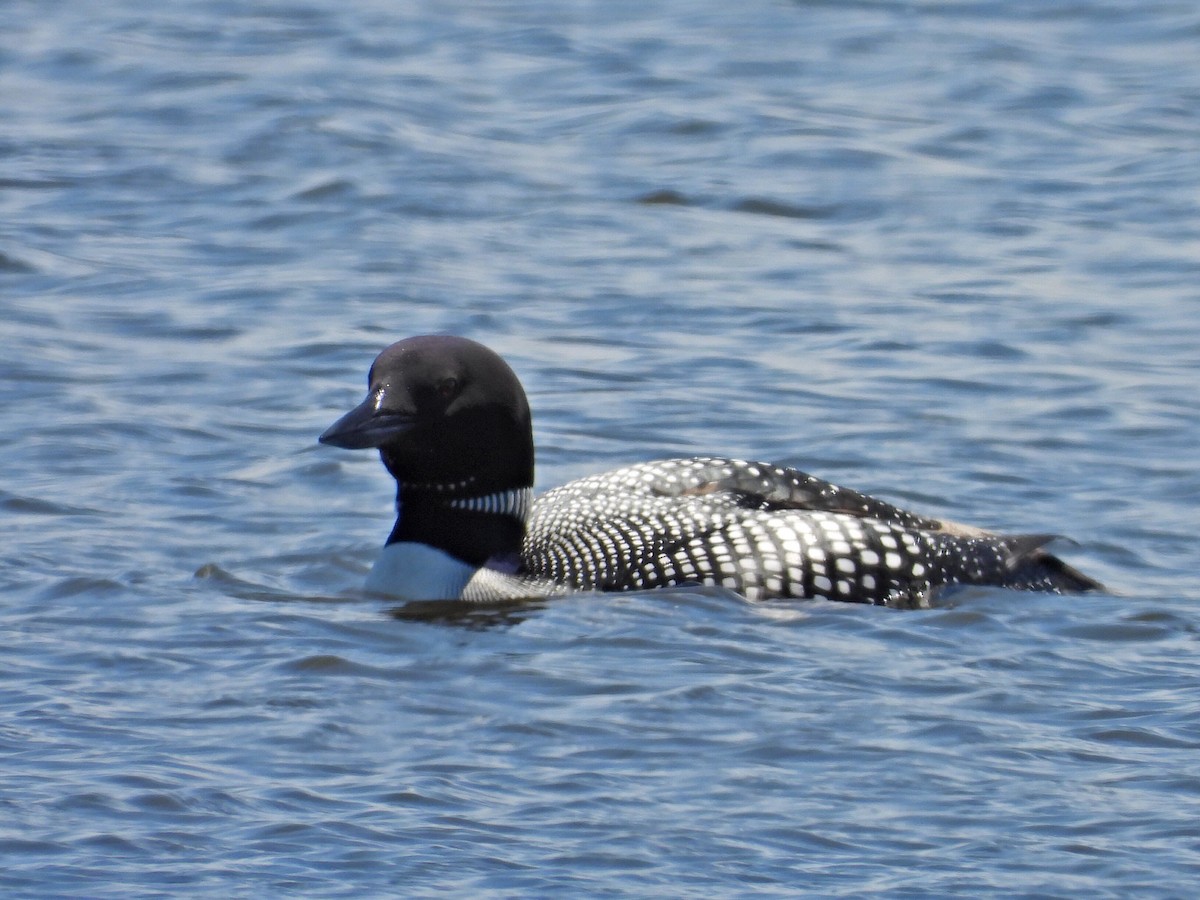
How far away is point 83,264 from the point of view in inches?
386

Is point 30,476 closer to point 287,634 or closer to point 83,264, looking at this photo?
point 287,634

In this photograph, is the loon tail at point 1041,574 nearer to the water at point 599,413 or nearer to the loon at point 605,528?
the loon at point 605,528

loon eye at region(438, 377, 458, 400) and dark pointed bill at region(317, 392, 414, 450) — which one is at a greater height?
loon eye at region(438, 377, 458, 400)

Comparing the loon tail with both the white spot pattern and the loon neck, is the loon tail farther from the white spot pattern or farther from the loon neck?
the loon neck

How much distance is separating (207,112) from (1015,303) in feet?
14.9

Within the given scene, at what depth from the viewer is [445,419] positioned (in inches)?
253

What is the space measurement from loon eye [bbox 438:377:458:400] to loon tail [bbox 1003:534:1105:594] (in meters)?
1.51

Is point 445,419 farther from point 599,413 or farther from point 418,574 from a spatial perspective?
point 599,413

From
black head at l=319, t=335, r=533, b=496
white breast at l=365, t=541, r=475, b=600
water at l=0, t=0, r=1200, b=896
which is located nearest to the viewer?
water at l=0, t=0, r=1200, b=896

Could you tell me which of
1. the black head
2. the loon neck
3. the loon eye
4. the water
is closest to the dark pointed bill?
the black head

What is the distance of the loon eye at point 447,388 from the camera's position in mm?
6395

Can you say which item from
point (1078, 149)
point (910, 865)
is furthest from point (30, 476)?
point (1078, 149)

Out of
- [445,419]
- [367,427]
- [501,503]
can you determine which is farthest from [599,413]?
[367,427]

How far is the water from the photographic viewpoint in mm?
4703
